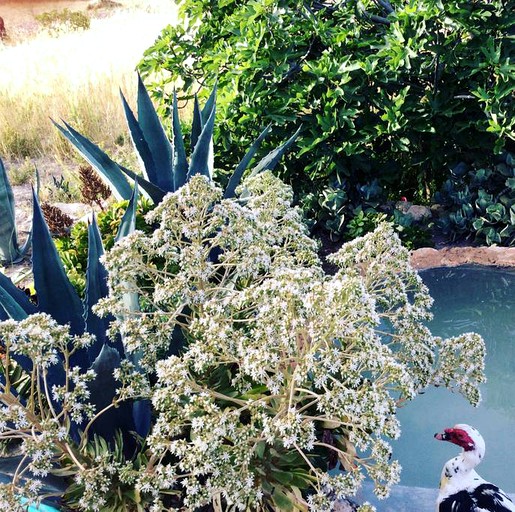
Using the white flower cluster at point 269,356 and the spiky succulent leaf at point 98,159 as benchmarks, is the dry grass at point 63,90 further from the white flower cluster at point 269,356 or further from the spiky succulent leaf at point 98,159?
the white flower cluster at point 269,356

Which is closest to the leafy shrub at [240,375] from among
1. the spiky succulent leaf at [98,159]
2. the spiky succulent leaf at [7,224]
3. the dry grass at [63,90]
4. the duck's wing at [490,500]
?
the duck's wing at [490,500]

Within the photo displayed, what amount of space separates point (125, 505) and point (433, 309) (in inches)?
91.3

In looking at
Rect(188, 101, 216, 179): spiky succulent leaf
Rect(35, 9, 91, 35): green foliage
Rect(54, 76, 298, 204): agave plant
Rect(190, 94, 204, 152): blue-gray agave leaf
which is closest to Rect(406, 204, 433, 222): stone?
Rect(54, 76, 298, 204): agave plant

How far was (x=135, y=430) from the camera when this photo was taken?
2033 millimetres

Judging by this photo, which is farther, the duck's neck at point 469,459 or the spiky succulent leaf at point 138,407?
the spiky succulent leaf at point 138,407

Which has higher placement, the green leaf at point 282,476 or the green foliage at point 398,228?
the green foliage at point 398,228

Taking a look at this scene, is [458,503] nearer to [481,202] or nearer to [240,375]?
[240,375]

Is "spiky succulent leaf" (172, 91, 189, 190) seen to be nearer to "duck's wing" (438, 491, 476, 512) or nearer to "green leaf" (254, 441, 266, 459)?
"green leaf" (254, 441, 266, 459)

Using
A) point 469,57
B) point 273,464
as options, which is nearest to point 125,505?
point 273,464

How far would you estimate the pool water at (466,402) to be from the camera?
2.48m

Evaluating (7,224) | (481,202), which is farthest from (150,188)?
(481,202)

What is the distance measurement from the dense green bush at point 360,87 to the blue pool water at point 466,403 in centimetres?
83

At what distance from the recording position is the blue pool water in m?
2.41

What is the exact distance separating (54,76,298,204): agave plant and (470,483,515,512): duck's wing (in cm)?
172
